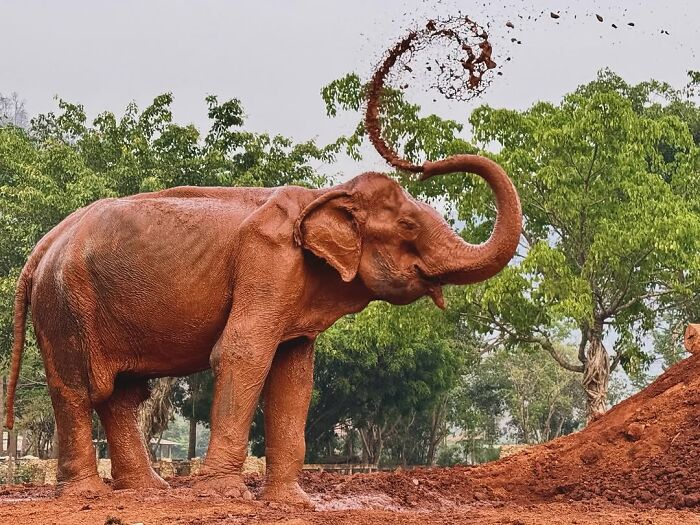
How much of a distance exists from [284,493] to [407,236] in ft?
7.03

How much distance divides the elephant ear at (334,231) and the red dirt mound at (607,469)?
2.35m

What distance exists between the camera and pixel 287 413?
27.7ft

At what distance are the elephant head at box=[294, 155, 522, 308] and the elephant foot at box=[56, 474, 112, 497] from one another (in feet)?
8.33

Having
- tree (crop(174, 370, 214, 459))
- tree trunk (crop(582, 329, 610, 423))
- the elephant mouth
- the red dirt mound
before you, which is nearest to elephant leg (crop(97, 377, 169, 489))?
the red dirt mound

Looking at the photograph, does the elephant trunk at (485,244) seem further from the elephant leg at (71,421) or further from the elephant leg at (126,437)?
the elephant leg at (71,421)

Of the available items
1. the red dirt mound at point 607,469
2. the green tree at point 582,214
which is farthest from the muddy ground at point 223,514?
the green tree at point 582,214

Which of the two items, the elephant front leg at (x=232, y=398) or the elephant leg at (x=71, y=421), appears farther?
the elephant leg at (x=71, y=421)

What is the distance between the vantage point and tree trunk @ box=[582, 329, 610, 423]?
22750 mm

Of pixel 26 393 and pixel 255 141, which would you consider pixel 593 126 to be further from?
pixel 26 393

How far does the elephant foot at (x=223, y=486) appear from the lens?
761cm

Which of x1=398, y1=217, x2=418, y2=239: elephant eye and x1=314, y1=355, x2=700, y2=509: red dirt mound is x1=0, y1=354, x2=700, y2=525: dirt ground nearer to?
x1=314, y1=355, x2=700, y2=509: red dirt mound

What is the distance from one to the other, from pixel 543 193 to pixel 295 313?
48.8ft

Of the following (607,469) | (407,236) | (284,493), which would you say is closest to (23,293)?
(284,493)

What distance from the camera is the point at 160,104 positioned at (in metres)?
27.0
